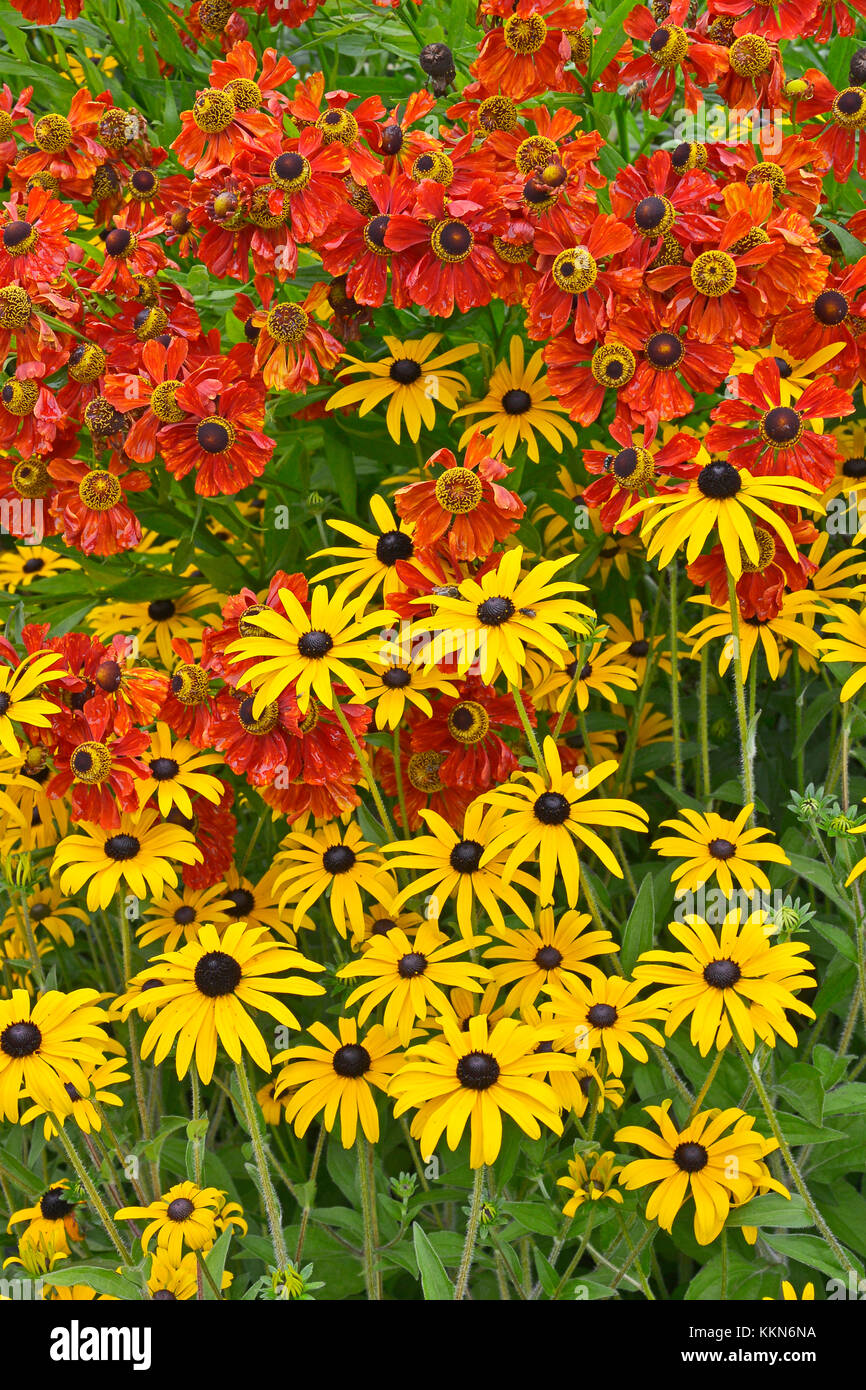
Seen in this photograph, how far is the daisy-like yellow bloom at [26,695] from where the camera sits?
1.20 metres

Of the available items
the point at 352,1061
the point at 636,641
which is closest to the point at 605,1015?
the point at 352,1061

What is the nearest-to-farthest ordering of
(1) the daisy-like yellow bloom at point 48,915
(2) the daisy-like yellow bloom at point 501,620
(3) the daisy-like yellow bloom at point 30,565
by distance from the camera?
1. (2) the daisy-like yellow bloom at point 501,620
2. (1) the daisy-like yellow bloom at point 48,915
3. (3) the daisy-like yellow bloom at point 30,565

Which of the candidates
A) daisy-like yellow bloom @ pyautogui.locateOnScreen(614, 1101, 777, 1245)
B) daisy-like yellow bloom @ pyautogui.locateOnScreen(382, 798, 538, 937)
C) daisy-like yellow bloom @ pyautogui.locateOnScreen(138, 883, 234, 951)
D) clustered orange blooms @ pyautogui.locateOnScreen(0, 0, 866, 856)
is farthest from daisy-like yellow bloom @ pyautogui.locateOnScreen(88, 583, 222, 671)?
daisy-like yellow bloom @ pyautogui.locateOnScreen(614, 1101, 777, 1245)

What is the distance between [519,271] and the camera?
1.25m

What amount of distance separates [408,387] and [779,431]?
0.44m

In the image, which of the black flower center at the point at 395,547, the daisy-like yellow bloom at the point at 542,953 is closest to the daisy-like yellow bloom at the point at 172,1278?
the daisy-like yellow bloom at the point at 542,953

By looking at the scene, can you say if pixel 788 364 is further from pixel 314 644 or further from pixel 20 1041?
pixel 20 1041

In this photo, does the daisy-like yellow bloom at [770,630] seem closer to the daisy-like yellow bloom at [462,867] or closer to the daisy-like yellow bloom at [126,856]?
the daisy-like yellow bloom at [462,867]

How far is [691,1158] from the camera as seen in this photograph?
1.05m

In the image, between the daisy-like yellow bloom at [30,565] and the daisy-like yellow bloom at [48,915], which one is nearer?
the daisy-like yellow bloom at [48,915]

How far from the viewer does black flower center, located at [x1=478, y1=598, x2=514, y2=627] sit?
1.10 meters

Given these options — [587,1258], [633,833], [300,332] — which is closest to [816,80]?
[300,332]

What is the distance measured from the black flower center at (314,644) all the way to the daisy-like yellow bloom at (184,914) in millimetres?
337
